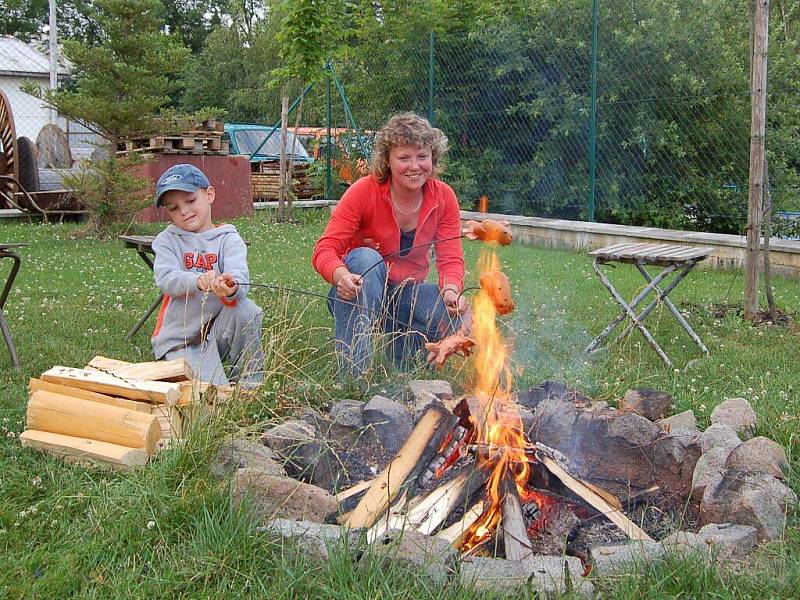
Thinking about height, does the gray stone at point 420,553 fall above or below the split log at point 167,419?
below

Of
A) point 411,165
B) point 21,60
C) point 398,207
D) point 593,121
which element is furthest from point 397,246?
point 21,60

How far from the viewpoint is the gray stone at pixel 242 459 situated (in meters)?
2.70

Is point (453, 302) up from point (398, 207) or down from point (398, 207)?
down

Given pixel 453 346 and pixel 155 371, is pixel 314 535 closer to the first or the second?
pixel 453 346

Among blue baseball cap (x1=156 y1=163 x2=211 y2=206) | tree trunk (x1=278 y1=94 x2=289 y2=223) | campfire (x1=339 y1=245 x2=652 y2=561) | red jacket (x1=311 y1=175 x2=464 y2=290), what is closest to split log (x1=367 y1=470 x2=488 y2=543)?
campfire (x1=339 y1=245 x2=652 y2=561)

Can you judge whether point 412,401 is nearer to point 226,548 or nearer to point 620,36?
point 226,548

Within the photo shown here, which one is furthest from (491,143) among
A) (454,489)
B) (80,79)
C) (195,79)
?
(195,79)

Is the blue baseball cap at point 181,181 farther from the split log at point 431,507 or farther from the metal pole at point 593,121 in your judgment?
the metal pole at point 593,121

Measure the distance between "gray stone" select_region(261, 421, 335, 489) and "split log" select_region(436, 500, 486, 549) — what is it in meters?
0.56

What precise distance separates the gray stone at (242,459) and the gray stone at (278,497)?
0.25 feet

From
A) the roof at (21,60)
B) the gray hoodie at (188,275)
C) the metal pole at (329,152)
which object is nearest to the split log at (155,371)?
the gray hoodie at (188,275)

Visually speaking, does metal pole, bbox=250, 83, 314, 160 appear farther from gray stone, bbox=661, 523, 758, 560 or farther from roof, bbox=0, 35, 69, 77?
roof, bbox=0, 35, 69, 77

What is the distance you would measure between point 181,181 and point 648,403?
241 cm

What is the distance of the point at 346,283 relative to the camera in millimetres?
3947
